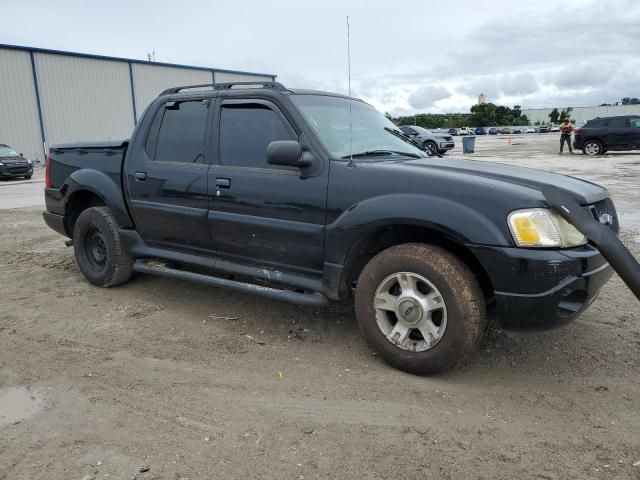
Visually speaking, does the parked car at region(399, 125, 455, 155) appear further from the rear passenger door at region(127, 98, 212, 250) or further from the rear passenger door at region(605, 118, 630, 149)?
the rear passenger door at region(127, 98, 212, 250)

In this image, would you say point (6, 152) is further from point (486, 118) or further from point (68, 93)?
point (486, 118)

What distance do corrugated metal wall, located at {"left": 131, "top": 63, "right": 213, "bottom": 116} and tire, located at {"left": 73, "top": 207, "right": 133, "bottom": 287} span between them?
2956 centimetres

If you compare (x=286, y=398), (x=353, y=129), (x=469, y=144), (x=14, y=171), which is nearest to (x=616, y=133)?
(x=469, y=144)

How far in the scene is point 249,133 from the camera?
4102 millimetres

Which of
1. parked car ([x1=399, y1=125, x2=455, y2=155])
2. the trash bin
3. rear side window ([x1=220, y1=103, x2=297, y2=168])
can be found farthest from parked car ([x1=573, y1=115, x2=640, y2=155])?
rear side window ([x1=220, y1=103, x2=297, y2=168])

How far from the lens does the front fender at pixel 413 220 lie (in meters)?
3.06

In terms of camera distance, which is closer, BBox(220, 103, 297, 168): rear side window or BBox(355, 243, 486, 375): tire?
BBox(355, 243, 486, 375): tire

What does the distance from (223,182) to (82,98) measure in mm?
30332

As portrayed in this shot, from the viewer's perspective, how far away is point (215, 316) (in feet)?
14.9

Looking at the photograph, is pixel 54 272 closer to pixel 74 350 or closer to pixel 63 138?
pixel 74 350

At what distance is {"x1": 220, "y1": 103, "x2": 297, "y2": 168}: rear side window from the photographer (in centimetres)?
397

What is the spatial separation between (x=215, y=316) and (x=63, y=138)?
2910cm

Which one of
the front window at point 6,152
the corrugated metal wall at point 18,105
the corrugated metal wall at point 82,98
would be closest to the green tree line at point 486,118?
the corrugated metal wall at point 82,98

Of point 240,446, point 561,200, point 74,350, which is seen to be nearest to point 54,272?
point 74,350
